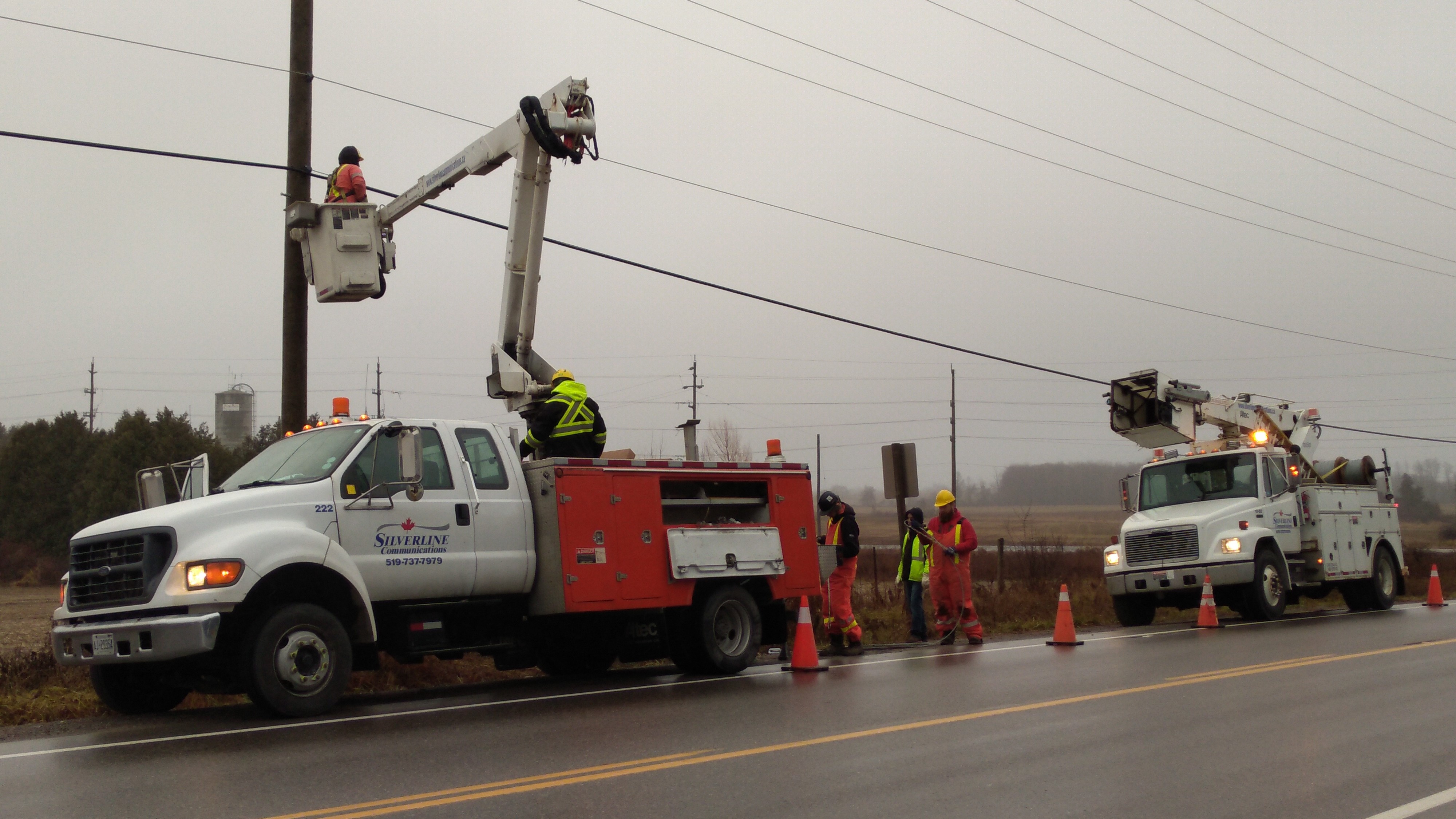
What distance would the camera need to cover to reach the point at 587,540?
10852 mm

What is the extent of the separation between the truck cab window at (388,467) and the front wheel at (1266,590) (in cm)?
1295

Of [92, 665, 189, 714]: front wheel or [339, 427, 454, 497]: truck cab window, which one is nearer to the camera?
[92, 665, 189, 714]: front wheel

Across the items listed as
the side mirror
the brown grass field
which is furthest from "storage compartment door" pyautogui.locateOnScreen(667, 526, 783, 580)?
the brown grass field

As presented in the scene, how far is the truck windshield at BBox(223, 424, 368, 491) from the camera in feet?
32.1

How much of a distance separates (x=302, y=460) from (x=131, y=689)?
2161 mm

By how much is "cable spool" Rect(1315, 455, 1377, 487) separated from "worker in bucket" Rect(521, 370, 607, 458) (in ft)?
50.2

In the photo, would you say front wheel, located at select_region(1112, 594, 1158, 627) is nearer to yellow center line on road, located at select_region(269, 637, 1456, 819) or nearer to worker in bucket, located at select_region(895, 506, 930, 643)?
worker in bucket, located at select_region(895, 506, 930, 643)

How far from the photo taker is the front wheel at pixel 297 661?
884cm

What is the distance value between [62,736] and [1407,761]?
8530 mm

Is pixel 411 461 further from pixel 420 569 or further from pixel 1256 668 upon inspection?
pixel 1256 668

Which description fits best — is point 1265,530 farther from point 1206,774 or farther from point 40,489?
point 40,489

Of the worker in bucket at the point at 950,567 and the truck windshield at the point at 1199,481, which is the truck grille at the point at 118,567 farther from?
the truck windshield at the point at 1199,481

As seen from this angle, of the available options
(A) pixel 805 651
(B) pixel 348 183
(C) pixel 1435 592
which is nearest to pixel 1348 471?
(C) pixel 1435 592

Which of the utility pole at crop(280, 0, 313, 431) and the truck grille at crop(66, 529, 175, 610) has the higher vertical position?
the utility pole at crop(280, 0, 313, 431)
